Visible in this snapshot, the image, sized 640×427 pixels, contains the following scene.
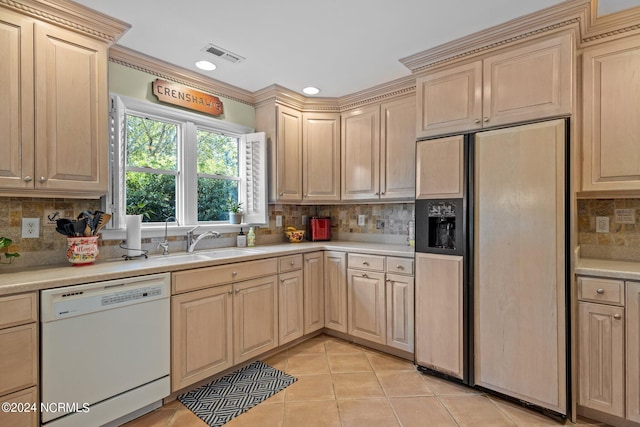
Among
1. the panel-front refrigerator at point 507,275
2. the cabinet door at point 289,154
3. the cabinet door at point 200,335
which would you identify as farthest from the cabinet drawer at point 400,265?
the cabinet door at point 200,335

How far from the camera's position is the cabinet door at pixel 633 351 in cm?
177

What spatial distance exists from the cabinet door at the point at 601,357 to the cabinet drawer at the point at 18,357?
9.96 ft

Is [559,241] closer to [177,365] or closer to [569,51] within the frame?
[569,51]

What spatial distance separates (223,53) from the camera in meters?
2.45

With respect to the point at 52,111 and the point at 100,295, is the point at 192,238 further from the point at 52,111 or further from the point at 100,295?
Answer: the point at 52,111

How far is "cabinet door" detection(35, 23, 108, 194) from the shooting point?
1845mm

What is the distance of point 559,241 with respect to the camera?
75.4 inches

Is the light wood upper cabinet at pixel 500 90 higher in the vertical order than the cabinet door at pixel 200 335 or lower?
higher

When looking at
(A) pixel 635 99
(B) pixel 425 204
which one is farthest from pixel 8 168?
(A) pixel 635 99

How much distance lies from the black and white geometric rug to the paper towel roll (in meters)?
1.09

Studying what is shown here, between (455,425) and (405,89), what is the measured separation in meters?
2.70

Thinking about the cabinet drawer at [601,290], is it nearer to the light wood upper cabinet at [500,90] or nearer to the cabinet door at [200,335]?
the light wood upper cabinet at [500,90]

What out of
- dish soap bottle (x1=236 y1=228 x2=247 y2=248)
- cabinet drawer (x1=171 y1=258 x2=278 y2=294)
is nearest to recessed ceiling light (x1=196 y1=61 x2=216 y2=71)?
dish soap bottle (x1=236 y1=228 x2=247 y2=248)

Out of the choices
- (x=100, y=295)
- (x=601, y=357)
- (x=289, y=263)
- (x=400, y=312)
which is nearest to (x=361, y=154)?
(x=289, y=263)
